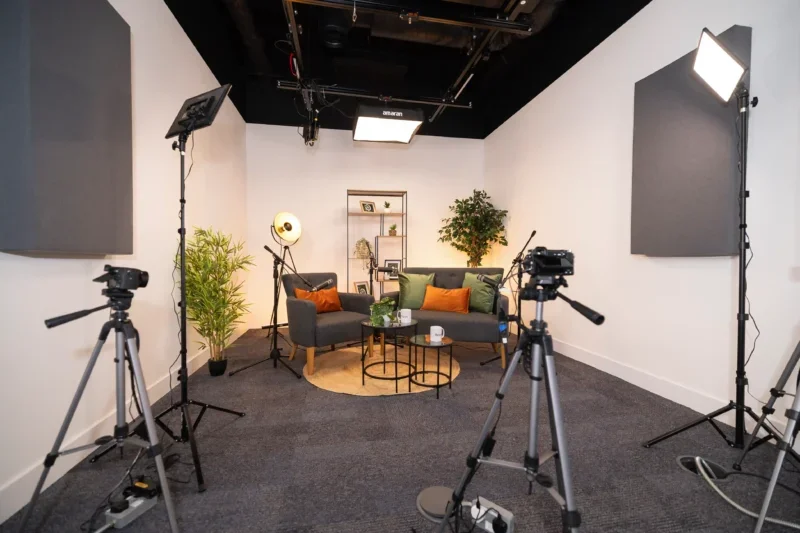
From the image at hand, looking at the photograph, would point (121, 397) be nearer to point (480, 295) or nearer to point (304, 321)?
point (304, 321)

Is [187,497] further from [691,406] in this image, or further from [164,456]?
[691,406]

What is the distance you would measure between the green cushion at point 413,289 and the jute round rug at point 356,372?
1.75 feet

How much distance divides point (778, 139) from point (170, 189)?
415 centimetres

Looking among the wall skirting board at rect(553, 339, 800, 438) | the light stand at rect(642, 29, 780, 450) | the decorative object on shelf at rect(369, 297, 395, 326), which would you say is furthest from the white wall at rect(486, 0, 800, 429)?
the decorative object on shelf at rect(369, 297, 395, 326)

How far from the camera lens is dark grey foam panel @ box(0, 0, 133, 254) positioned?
146 cm

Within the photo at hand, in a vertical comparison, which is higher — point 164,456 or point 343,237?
point 343,237

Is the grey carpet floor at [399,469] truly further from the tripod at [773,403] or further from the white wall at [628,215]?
the white wall at [628,215]

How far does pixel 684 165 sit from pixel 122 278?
3448 millimetres

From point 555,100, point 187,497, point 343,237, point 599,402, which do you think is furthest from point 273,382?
point 555,100

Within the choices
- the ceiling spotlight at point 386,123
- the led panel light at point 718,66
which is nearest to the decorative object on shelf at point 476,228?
the ceiling spotlight at point 386,123

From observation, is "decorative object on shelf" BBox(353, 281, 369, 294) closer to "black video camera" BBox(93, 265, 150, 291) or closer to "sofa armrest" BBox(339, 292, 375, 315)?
"sofa armrest" BBox(339, 292, 375, 315)

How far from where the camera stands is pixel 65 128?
168 centimetres

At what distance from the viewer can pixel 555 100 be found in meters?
4.10

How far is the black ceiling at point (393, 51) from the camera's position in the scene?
3562mm
